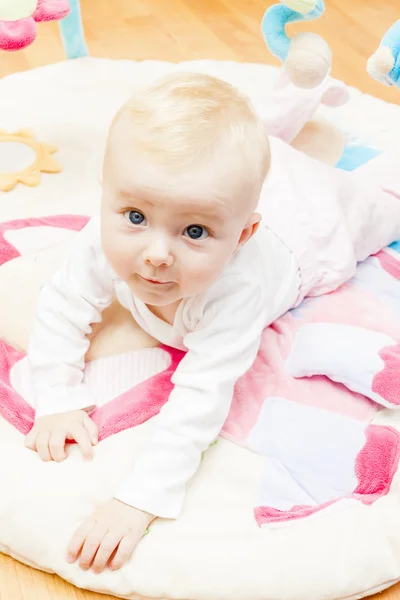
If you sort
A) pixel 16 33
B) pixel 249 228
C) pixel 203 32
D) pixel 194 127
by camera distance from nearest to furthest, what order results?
pixel 194 127 → pixel 249 228 → pixel 16 33 → pixel 203 32

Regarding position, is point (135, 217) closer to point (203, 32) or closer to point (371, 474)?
point (371, 474)

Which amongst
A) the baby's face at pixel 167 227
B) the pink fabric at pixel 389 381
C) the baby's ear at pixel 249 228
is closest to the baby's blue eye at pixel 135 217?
the baby's face at pixel 167 227

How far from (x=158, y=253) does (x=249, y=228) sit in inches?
5.4

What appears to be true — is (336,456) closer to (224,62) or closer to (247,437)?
(247,437)

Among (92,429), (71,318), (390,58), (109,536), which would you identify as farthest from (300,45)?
(109,536)

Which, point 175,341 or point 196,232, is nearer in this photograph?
point 196,232

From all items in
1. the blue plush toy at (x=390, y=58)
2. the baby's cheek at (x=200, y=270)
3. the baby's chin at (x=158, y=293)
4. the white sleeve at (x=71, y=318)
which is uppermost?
the blue plush toy at (x=390, y=58)

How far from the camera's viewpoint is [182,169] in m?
0.71

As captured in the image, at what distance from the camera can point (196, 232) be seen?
2.48 ft

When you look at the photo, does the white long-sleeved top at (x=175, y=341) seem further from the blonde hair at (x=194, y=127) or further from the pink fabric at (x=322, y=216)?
the blonde hair at (x=194, y=127)

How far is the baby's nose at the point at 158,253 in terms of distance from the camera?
2.42 feet

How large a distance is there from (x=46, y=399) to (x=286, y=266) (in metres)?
0.39

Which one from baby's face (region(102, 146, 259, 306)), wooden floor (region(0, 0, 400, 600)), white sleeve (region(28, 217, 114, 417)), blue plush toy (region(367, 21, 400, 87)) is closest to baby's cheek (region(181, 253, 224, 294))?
baby's face (region(102, 146, 259, 306))

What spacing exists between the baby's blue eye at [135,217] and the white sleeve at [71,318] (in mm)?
172
